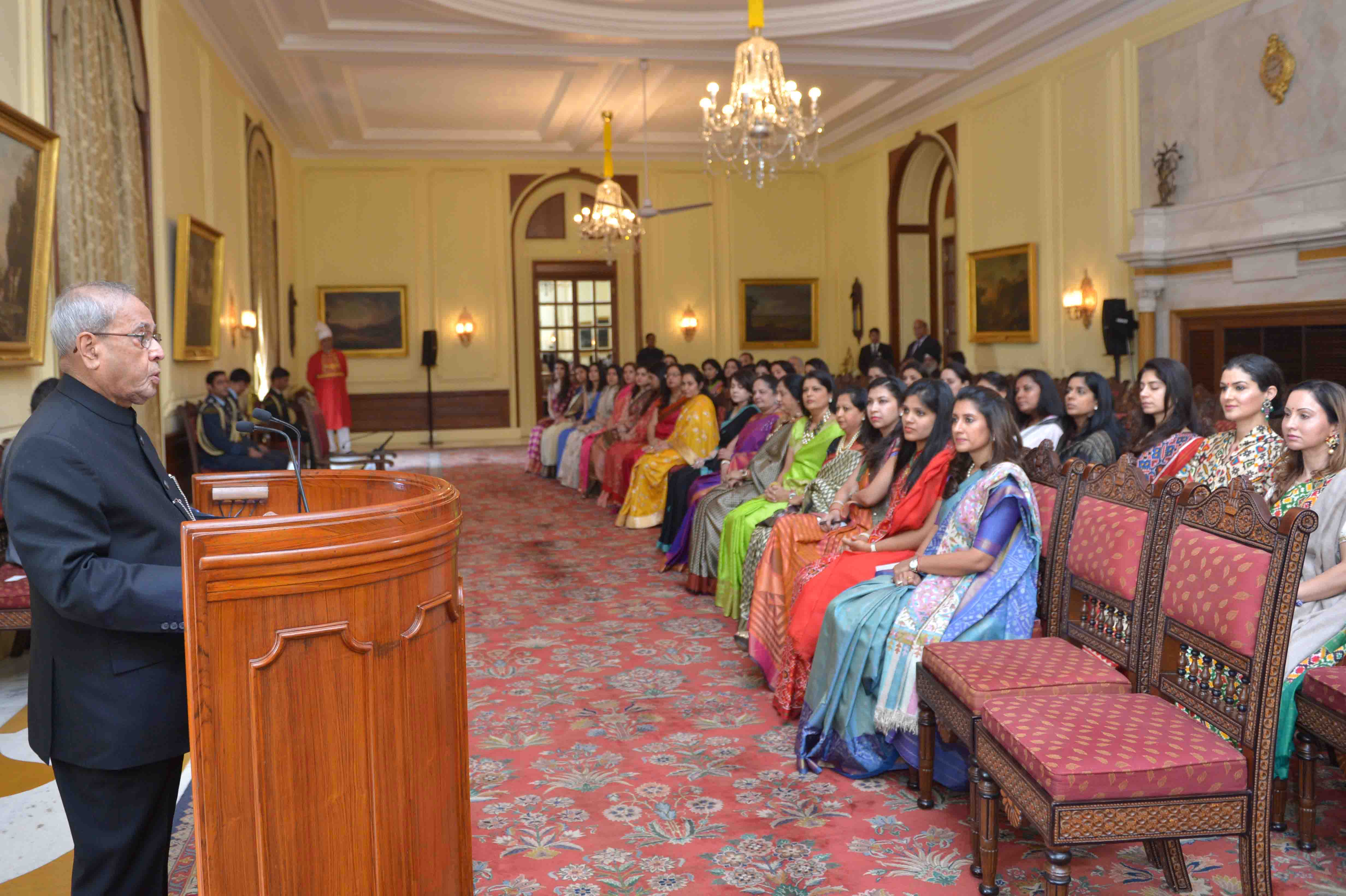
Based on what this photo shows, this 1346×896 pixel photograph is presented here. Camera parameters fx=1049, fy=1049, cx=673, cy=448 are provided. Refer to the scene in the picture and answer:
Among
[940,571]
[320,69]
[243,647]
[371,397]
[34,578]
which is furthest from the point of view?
[371,397]

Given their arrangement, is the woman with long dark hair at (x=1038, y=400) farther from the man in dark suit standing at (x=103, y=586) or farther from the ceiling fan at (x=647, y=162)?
the ceiling fan at (x=647, y=162)

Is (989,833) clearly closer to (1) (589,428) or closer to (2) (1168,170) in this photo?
(2) (1168,170)

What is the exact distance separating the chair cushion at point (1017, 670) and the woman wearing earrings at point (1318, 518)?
1.66 ft

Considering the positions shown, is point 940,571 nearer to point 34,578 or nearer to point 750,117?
point 34,578

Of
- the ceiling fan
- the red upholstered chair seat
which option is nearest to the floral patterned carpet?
the red upholstered chair seat

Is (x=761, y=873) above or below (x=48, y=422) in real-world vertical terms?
below

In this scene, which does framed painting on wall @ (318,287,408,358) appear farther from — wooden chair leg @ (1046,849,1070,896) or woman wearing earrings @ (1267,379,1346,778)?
wooden chair leg @ (1046,849,1070,896)

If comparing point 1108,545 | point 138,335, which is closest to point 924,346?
point 1108,545

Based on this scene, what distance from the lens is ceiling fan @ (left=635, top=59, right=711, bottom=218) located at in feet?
37.2

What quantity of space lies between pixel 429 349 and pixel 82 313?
573 inches

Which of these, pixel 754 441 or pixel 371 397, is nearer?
pixel 754 441

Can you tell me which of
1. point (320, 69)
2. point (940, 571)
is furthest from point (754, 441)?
point (320, 69)

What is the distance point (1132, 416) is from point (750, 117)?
11.4ft

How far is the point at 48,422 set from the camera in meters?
1.91
